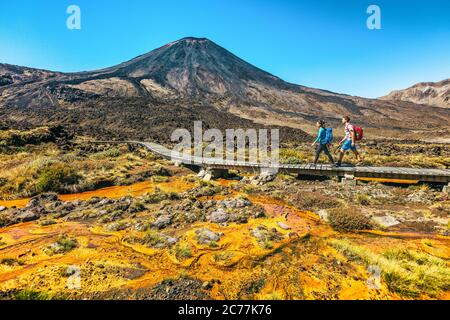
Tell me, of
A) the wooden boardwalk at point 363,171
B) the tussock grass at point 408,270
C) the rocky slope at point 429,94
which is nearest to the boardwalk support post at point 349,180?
the wooden boardwalk at point 363,171

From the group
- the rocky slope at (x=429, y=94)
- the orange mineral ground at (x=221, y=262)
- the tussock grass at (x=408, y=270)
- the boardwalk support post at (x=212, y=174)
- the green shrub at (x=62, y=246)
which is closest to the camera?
the tussock grass at (x=408, y=270)

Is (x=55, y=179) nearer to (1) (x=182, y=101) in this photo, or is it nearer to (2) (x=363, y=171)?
(2) (x=363, y=171)

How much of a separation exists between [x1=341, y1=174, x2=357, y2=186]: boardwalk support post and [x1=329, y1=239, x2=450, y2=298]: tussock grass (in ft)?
19.1

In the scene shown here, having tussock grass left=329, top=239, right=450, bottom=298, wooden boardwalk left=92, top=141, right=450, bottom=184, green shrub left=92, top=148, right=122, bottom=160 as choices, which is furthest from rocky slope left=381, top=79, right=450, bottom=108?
tussock grass left=329, top=239, right=450, bottom=298

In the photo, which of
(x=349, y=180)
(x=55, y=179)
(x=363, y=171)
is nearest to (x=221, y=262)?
(x=349, y=180)

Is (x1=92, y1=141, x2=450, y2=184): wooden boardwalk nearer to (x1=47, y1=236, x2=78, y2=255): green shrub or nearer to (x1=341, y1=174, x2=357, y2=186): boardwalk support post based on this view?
(x1=341, y1=174, x2=357, y2=186): boardwalk support post

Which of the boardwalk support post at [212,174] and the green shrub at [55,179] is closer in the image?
the green shrub at [55,179]

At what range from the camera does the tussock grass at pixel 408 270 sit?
13.9 feet

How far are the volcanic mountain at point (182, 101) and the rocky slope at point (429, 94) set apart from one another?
28.1 m

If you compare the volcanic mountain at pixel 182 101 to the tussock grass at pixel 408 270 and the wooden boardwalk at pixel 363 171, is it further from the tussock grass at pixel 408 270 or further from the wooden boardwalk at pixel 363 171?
the tussock grass at pixel 408 270

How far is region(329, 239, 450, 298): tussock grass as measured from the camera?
4.24 metres

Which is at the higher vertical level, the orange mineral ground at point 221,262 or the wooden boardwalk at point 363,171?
the wooden boardwalk at point 363,171

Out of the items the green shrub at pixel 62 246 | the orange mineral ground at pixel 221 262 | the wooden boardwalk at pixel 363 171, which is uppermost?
the wooden boardwalk at pixel 363 171
